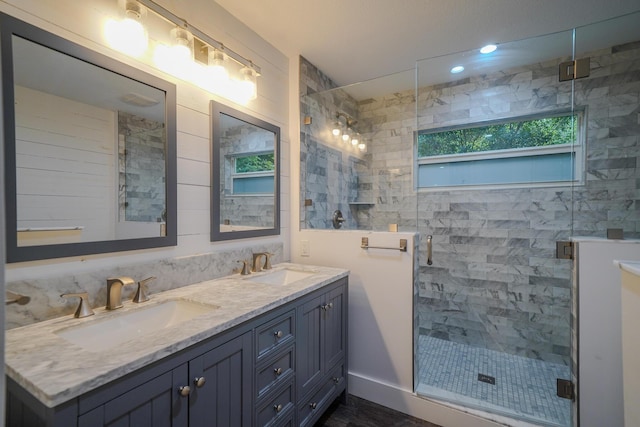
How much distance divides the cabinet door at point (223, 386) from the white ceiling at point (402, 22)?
75.4 inches

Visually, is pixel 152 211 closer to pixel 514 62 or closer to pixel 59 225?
pixel 59 225

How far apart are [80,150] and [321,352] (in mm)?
1562

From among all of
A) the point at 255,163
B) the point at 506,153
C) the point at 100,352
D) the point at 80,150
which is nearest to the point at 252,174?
the point at 255,163

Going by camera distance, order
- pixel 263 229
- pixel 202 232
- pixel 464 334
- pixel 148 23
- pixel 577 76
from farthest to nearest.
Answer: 1. pixel 464 334
2. pixel 263 229
3. pixel 577 76
4. pixel 202 232
5. pixel 148 23

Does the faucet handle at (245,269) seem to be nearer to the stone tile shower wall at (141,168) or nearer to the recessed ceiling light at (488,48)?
the stone tile shower wall at (141,168)

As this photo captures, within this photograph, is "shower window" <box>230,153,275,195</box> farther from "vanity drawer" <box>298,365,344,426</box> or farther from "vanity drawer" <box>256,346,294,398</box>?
"vanity drawer" <box>298,365,344,426</box>

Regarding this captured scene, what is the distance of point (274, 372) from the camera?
1.37 metres

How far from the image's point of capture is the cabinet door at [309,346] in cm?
156

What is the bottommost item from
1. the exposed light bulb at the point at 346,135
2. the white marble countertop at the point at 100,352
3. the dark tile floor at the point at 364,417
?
the dark tile floor at the point at 364,417

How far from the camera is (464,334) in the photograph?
282 centimetres

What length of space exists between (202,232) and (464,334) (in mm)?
2559

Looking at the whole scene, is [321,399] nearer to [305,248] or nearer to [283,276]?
[283,276]

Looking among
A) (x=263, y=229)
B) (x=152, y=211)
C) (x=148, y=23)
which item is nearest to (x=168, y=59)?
(x=148, y=23)

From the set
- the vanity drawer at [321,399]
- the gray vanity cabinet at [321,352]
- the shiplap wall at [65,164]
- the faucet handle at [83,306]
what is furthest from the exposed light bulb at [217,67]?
the vanity drawer at [321,399]
